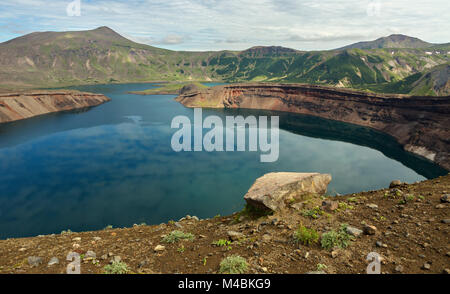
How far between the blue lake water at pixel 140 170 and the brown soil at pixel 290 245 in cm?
1981

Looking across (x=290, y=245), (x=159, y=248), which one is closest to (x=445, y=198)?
(x=290, y=245)

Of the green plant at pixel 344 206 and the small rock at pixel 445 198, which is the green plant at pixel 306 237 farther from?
the small rock at pixel 445 198

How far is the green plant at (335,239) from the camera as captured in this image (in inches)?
405

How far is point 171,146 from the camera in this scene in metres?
69.0

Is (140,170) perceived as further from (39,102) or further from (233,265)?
(39,102)

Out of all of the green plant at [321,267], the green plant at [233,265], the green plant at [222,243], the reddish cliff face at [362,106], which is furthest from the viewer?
the reddish cliff face at [362,106]

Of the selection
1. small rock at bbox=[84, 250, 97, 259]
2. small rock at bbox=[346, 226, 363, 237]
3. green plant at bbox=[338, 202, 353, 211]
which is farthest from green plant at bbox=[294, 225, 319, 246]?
small rock at bbox=[84, 250, 97, 259]

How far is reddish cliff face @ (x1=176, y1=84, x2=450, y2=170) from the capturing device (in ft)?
226

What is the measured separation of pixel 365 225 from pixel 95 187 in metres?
44.9

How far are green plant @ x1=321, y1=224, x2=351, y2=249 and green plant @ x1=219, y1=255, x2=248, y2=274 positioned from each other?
3.88m

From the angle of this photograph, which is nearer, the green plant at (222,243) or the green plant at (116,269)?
the green plant at (116,269)

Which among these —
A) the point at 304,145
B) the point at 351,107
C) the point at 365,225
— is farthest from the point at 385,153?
the point at 365,225

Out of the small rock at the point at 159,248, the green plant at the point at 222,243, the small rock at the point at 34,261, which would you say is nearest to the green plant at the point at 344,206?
the green plant at the point at 222,243
